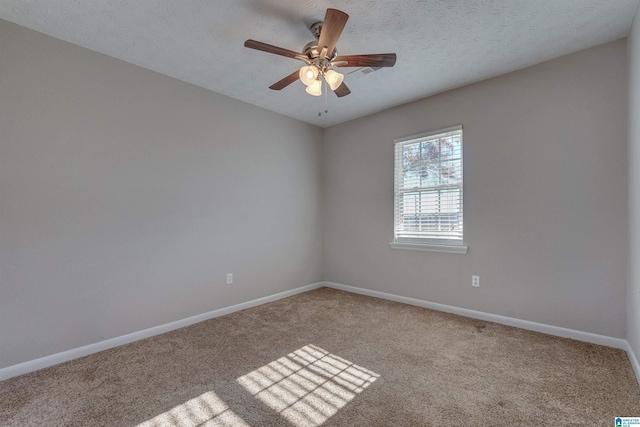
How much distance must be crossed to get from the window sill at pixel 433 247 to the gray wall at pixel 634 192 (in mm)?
1273

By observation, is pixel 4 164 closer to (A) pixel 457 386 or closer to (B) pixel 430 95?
(A) pixel 457 386

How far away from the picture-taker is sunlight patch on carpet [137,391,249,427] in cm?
159

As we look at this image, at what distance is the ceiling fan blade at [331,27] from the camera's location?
5.47 ft

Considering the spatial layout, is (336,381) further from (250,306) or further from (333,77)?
(333,77)

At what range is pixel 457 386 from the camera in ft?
6.26

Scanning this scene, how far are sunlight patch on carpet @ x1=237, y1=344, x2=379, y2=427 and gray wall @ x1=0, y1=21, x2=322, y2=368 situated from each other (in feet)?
4.71

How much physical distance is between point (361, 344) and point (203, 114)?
2.91 metres

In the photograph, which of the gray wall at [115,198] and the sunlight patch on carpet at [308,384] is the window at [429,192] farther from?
the sunlight patch on carpet at [308,384]

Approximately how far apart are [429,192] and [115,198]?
10.9 feet

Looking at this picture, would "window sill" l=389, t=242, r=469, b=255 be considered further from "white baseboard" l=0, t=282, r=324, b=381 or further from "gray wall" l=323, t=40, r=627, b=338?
"white baseboard" l=0, t=282, r=324, b=381

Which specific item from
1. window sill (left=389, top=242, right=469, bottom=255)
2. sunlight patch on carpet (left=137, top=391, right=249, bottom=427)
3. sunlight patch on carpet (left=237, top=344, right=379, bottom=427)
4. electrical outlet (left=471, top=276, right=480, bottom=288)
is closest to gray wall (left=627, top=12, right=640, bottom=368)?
electrical outlet (left=471, top=276, right=480, bottom=288)

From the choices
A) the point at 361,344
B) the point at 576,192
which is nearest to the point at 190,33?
the point at 361,344

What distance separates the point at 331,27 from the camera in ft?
5.86

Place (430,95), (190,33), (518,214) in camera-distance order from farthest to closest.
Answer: (430,95)
(518,214)
(190,33)
